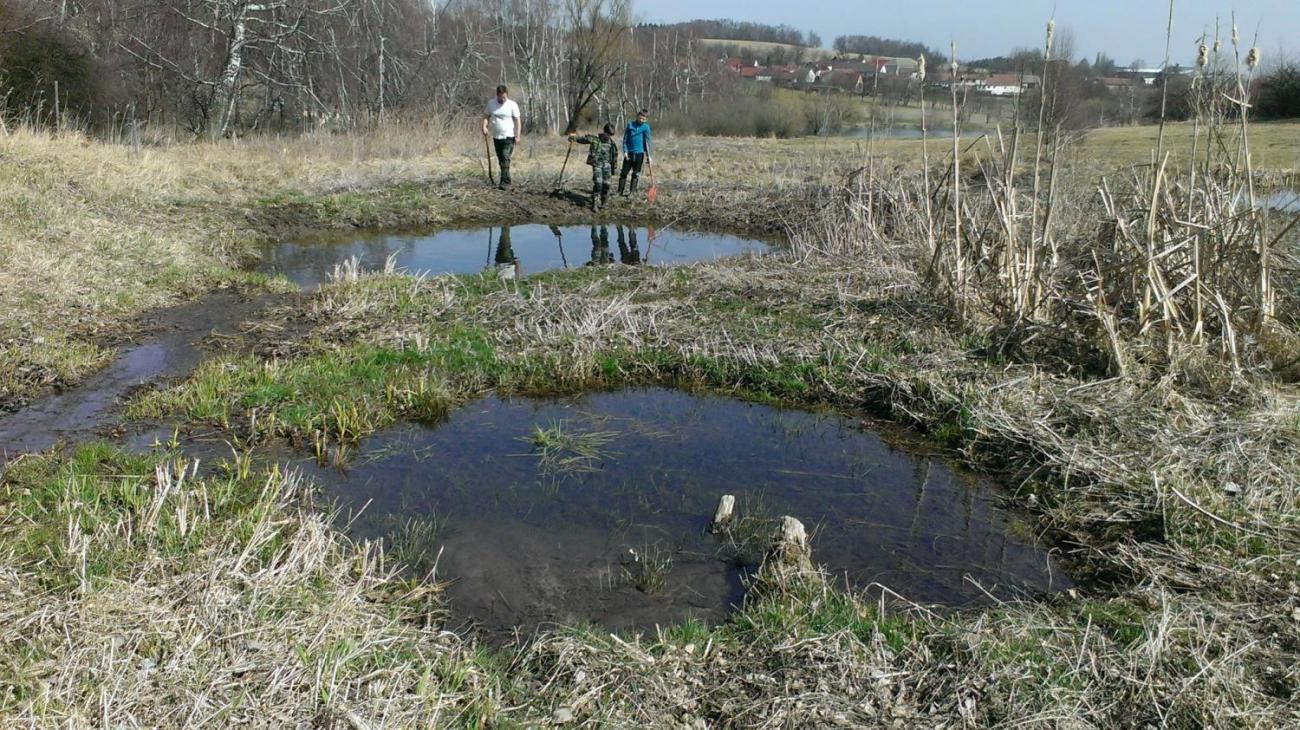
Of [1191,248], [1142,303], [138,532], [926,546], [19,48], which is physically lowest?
[926,546]

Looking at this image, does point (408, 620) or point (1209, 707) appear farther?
point (408, 620)

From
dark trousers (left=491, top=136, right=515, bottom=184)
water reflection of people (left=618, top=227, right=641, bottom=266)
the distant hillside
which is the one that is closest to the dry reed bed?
water reflection of people (left=618, top=227, right=641, bottom=266)

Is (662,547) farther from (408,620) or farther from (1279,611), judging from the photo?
(1279,611)

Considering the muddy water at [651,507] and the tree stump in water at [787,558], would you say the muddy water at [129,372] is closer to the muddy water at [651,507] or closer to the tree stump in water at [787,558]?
the muddy water at [651,507]

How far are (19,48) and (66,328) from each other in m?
13.0

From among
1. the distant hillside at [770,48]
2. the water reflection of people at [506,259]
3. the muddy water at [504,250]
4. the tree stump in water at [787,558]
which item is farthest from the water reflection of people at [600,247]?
the distant hillside at [770,48]

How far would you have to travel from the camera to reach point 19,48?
1686 cm

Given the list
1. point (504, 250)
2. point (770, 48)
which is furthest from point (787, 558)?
point (770, 48)

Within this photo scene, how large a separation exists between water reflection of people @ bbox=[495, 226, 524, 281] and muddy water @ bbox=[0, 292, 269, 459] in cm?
284

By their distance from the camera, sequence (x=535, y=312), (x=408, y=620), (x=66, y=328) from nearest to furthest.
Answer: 1. (x=408, y=620)
2. (x=66, y=328)
3. (x=535, y=312)

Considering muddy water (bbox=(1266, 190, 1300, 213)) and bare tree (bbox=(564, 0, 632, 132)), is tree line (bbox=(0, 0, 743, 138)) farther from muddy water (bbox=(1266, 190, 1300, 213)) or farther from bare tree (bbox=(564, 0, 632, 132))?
muddy water (bbox=(1266, 190, 1300, 213))

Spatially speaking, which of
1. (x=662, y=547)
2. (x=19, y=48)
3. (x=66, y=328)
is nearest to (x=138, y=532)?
(x=662, y=547)

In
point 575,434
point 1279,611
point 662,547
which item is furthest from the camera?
point 575,434

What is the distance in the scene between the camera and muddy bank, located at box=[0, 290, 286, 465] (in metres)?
5.81
